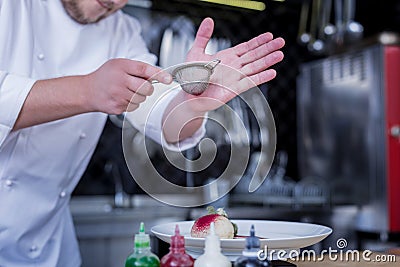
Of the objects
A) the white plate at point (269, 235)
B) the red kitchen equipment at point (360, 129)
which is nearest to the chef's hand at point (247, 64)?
the white plate at point (269, 235)

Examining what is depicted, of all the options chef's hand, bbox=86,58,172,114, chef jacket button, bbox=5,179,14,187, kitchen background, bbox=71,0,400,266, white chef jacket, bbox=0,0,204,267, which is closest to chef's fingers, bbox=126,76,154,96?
chef's hand, bbox=86,58,172,114

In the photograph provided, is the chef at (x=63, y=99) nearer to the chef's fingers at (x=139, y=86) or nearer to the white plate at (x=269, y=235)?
the chef's fingers at (x=139, y=86)

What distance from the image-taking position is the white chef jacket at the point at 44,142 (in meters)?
1.46

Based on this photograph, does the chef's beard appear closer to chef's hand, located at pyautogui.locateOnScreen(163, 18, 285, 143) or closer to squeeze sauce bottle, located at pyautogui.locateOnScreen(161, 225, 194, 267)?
chef's hand, located at pyautogui.locateOnScreen(163, 18, 285, 143)

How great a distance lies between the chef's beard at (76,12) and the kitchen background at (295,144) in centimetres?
115

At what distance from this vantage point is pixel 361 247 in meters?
3.08

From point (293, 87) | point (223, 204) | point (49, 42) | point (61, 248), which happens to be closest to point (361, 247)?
point (223, 204)

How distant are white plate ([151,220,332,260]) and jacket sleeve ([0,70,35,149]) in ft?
1.37

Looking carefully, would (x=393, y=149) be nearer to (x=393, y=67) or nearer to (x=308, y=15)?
(x=393, y=67)

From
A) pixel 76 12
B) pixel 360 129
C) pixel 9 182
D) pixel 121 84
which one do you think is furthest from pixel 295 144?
pixel 121 84

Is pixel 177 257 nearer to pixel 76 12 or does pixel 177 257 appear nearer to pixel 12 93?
pixel 12 93

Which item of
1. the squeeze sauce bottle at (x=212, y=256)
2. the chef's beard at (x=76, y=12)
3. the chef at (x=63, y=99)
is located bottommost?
the squeeze sauce bottle at (x=212, y=256)

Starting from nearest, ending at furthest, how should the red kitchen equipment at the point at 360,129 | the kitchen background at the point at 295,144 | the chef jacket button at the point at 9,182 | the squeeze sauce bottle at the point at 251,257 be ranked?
the squeeze sauce bottle at the point at 251,257 < the chef jacket button at the point at 9,182 < the kitchen background at the point at 295,144 < the red kitchen equipment at the point at 360,129

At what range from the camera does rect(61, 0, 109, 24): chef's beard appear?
5.20ft
